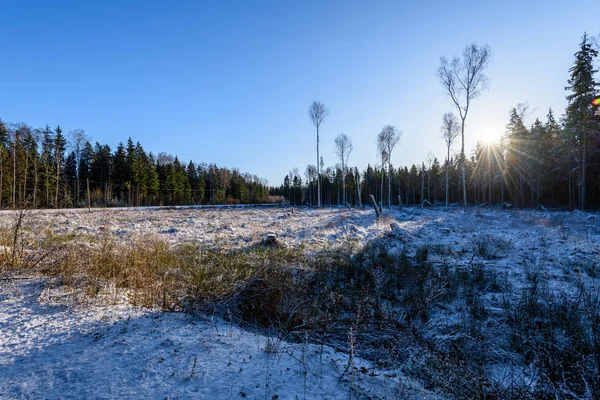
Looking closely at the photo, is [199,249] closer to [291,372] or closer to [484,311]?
[291,372]

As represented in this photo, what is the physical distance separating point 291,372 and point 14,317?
3884mm

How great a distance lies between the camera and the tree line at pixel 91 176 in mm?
31027

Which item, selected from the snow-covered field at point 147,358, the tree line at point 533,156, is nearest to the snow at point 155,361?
the snow-covered field at point 147,358

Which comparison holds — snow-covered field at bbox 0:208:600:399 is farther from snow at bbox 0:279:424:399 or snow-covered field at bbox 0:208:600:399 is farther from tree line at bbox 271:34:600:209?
tree line at bbox 271:34:600:209

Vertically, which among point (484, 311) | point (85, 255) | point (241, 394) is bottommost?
point (484, 311)

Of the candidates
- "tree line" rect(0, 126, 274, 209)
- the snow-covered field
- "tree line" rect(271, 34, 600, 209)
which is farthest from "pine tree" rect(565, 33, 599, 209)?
"tree line" rect(0, 126, 274, 209)

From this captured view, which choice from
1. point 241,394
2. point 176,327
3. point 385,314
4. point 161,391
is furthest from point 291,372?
point 385,314

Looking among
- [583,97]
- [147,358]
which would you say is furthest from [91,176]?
[583,97]

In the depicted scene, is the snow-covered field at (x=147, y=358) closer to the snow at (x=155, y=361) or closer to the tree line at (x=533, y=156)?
the snow at (x=155, y=361)

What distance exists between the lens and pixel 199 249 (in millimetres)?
9016

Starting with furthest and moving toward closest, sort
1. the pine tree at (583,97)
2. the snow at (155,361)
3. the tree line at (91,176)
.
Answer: the tree line at (91,176), the pine tree at (583,97), the snow at (155,361)

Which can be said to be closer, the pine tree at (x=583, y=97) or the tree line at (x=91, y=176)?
the pine tree at (x=583, y=97)

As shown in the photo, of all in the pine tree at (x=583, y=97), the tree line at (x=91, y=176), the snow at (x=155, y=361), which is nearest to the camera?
the snow at (x=155, y=361)

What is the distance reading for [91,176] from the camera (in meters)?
46.7
